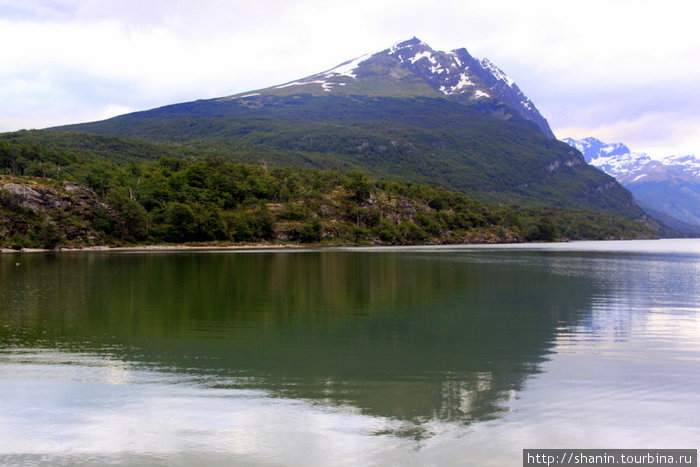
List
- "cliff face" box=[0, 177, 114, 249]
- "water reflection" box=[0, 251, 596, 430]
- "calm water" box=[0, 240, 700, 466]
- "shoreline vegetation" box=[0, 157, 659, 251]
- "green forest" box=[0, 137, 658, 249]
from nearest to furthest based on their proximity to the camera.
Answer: "calm water" box=[0, 240, 700, 466], "water reflection" box=[0, 251, 596, 430], "cliff face" box=[0, 177, 114, 249], "shoreline vegetation" box=[0, 157, 659, 251], "green forest" box=[0, 137, 658, 249]

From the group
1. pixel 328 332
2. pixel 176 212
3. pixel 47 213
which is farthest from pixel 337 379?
pixel 176 212

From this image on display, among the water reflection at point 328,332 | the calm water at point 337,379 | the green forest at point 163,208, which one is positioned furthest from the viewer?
the green forest at point 163,208

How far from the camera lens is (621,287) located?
47.2 metres

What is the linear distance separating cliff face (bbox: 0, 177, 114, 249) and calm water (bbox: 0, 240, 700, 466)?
103 meters

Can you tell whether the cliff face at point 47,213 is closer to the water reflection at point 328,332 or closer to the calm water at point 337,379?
the water reflection at point 328,332

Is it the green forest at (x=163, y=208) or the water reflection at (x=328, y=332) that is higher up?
the green forest at (x=163, y=208)

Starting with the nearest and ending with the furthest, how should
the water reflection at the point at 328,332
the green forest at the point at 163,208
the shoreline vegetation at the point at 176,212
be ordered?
the water reflection at the point at 328,332 < the shoreline vegetation at the point at 176,212 < the green forest at the point at 163,208

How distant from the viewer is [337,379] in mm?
17891

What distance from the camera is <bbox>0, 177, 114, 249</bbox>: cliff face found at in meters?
125

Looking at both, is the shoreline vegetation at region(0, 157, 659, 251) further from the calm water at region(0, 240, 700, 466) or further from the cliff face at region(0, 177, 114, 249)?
the calm water at region(0, 240, 700, 466)

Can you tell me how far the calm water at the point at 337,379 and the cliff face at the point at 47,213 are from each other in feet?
338

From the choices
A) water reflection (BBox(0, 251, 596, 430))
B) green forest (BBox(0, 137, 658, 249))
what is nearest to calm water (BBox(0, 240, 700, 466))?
water reflection (BBox(0, 251, 596, 430))

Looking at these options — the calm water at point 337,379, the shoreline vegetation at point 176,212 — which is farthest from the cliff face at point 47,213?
the calm water at point 337,379

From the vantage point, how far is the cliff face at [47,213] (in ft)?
410
